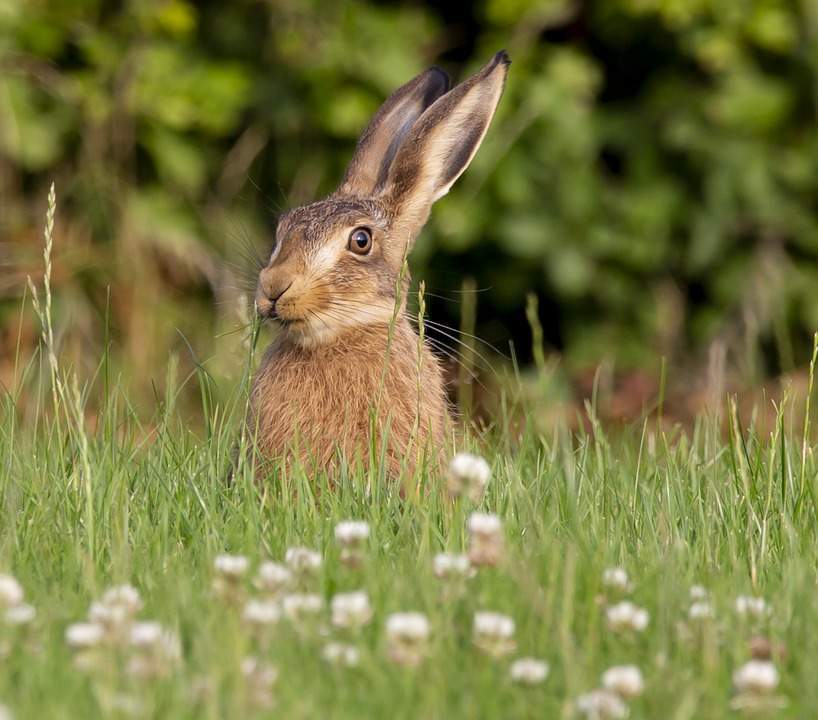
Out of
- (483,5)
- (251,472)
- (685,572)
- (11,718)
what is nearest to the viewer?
(11,718)

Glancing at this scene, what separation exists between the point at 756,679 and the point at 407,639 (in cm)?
62

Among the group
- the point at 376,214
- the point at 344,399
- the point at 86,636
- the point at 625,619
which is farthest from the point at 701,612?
the point at 376,214

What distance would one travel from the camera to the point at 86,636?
8.96 feet

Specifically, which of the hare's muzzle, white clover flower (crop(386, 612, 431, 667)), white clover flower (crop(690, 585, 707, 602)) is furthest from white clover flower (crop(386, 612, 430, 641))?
the hare's muzzle

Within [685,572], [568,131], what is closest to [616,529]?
[685,572]

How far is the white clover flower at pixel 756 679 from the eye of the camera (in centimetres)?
262

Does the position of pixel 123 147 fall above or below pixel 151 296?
above

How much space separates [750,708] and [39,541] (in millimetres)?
1822

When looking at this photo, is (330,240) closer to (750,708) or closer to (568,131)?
(750,708)

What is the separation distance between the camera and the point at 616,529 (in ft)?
12.3

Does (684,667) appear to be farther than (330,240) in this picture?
No

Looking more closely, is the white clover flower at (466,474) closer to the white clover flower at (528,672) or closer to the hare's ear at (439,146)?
the white clover flower at (528,672)

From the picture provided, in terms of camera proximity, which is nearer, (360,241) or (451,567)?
(451,567)

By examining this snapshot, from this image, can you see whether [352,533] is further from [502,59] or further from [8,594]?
[502,59]
